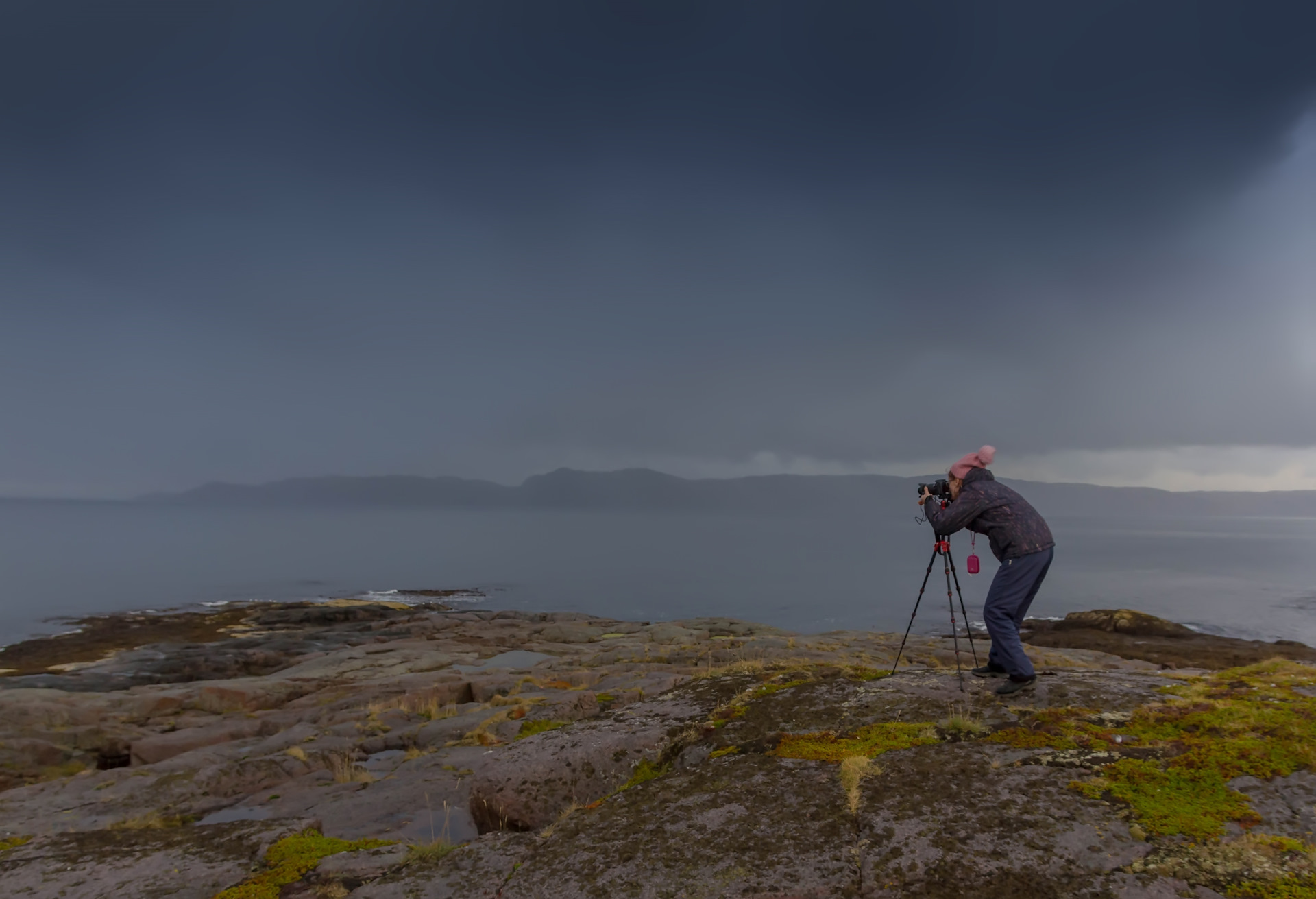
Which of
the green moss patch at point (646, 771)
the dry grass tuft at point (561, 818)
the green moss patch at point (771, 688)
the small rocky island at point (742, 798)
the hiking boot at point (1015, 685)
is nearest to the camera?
the small rocky island at point (742, 798)

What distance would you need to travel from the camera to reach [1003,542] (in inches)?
310

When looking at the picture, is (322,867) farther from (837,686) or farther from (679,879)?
(837,686)

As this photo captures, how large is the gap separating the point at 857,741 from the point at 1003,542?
3546mm

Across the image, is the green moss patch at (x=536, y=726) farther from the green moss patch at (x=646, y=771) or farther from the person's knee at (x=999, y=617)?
the person's knee at (x=999, y=617)

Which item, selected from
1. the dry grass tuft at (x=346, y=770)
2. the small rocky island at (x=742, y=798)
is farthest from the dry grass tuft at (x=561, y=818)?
the dry grass tuft at (x=346, y=770)

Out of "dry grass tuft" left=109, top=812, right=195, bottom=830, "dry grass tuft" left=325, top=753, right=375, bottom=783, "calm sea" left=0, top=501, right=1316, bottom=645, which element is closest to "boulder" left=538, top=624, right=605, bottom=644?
"calm sea" left=0, top=501, right=1316, bottom=645

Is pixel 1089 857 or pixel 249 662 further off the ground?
pixel 1089 857

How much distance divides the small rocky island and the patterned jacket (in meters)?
1.59

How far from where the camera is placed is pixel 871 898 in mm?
3734

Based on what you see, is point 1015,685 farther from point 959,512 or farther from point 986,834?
point 986,834

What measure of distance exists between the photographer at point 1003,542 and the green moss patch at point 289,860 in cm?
726

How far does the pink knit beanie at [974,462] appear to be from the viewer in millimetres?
8297

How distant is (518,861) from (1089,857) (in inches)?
157

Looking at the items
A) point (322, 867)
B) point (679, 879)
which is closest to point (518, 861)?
point (679, 879)
